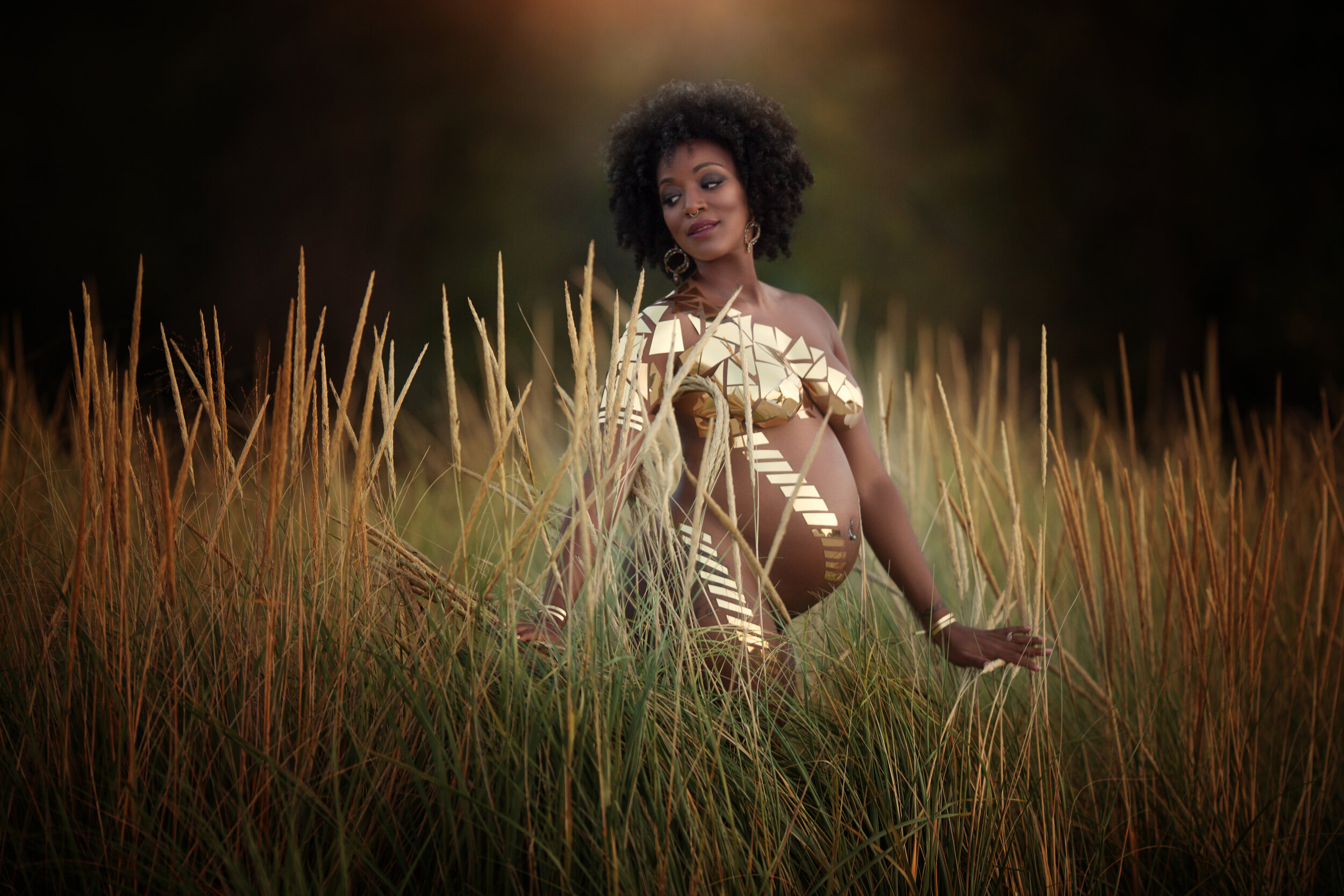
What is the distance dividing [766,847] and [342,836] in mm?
349

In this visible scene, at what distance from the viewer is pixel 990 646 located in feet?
3.59

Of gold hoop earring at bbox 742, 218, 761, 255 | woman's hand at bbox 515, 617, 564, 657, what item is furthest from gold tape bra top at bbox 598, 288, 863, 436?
woman's hand at bbox 515, 617, 564, 657

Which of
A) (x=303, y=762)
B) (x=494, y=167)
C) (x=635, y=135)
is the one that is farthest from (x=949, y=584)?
(x=494, y=167)

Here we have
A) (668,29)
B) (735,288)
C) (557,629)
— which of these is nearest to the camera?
(557,629)

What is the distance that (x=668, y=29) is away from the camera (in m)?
3.78

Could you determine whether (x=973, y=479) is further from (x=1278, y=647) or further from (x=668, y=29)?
(x=668, y=29)

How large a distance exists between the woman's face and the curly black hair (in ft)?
0.09

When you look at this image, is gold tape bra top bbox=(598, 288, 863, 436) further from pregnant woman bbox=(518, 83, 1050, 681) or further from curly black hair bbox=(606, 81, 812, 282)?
curly black hair bbox=(606, 81, 812, 282)

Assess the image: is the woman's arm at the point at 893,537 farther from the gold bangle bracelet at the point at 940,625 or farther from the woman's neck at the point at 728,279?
the woman's neck at the point at 728,279

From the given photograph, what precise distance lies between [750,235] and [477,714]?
0.74m

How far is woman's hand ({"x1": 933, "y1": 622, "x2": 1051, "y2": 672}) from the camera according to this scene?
3.50ft

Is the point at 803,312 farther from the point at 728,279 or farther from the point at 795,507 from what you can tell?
the point at 795,507

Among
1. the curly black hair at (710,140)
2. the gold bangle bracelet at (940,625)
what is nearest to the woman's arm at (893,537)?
the gold bangle bracelet at (940,625)

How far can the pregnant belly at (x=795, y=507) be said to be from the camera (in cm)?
102
